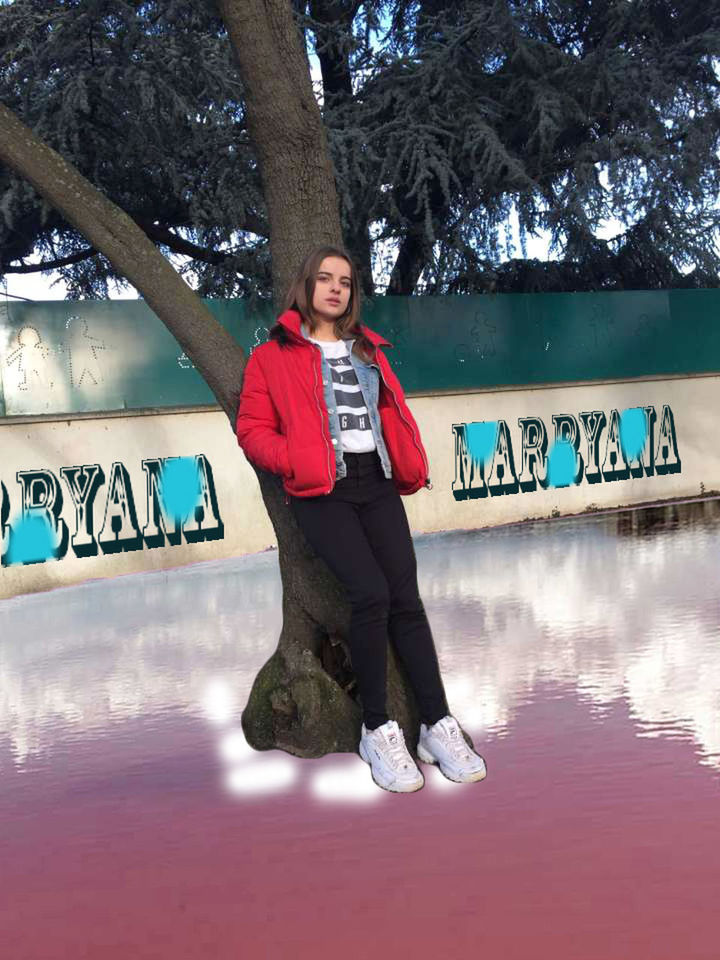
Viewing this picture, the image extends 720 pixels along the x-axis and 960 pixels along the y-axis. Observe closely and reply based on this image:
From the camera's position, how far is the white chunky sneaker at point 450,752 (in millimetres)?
4609

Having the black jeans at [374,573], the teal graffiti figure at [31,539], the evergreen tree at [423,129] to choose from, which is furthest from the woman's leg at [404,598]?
the evergreen tree at [423,129]

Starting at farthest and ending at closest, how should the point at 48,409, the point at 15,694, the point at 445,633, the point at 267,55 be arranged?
the point at 48,409
the point at 445,633
the point at 15,694
the point at 267,55

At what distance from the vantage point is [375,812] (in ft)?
14.1

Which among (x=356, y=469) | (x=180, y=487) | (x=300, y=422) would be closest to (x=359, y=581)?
(x=356, y=469)

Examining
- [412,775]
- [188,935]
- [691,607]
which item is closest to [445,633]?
[691,607]

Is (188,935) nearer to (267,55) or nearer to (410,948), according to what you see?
(410,948)

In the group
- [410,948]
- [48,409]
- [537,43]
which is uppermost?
[537,43]

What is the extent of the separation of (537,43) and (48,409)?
7.55 metres

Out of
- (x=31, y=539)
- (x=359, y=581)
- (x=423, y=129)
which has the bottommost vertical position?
(x=31, y=539)

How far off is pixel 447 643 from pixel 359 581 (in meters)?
2.75

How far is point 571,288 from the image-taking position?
16.9m

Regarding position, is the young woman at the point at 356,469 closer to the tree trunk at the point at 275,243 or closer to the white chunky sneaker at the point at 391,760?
the white chunky sneaker at the point at 391,760

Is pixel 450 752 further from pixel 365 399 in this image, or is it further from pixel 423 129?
pixel 423 129

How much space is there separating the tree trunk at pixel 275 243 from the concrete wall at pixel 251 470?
542 centimetres
